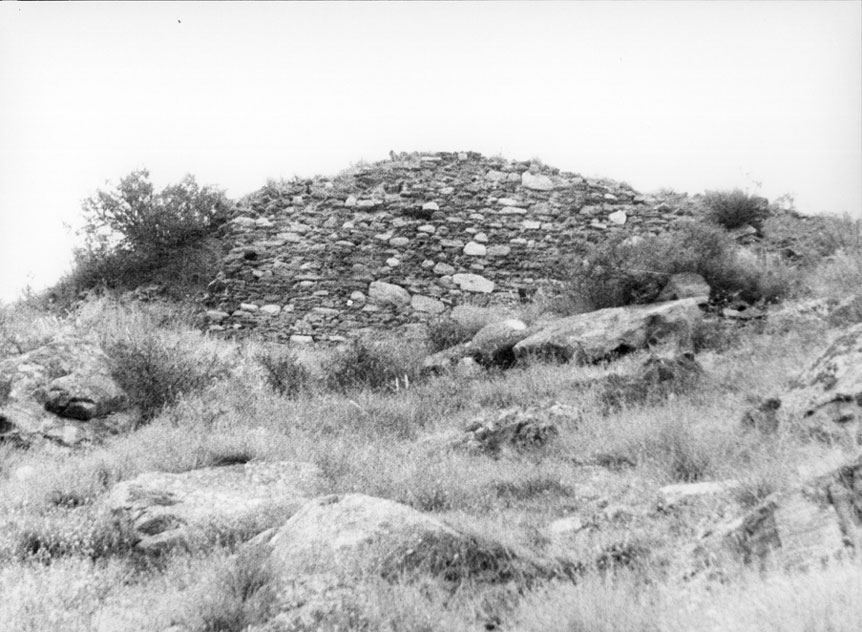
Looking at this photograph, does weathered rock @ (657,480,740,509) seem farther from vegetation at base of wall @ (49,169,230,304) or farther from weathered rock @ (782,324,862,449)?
vegetation at base of wall @ (49,169,230,304)

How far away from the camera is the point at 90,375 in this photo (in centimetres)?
798

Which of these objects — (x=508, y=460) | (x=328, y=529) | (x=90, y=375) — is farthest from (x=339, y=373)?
(x=328, y=529)

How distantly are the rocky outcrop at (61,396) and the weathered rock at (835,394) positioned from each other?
5.85 m

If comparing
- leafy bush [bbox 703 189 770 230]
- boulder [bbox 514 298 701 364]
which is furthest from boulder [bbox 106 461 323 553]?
leafy bush [bbox 703 189 770 230]

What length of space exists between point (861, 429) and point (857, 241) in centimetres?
919

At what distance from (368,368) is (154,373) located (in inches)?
95.1

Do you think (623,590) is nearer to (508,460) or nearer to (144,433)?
(508,460)

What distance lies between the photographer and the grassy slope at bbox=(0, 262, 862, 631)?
3180 mm

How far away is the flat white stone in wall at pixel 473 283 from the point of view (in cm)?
1248

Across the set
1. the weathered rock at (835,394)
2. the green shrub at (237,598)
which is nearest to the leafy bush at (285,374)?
the green shrub at (237,598)

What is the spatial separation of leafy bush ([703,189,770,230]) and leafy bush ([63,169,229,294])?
335 inches

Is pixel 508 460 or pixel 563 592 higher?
pixel 563 592

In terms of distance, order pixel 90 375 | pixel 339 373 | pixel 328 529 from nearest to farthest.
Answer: pixel 328 529, pixel 90 375, pixel 339 373

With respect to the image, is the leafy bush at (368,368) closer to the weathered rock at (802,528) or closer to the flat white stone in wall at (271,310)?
the flat white stone in wall at (271,310)
